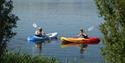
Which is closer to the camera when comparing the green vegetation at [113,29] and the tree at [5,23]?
the green vegetation at [113,29]

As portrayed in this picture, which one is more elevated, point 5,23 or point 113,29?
point 5,23

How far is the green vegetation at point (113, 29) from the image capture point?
8.22 metres

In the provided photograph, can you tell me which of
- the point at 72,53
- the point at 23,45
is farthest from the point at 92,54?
the point at 23,45

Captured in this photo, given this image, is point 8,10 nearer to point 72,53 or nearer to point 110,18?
point 110,18

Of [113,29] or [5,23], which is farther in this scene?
[5,23]

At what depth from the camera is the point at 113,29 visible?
27.5 feet

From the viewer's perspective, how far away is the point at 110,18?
8.40 m

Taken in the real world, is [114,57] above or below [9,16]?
below

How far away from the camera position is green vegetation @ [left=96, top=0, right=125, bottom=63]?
27.0 ft

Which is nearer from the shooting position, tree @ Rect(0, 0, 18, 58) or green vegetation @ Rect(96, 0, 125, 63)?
green vegetation @ Rect(96, 0, 125, 63)

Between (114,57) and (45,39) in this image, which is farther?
(45,39)

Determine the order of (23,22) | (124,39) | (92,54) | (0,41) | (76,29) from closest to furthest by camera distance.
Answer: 1. (124,39)
2. (0,41)
3. (92,54)
4. (76,29)
5. (23,22)

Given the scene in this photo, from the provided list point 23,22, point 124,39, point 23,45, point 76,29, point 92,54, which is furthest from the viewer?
point 23,22

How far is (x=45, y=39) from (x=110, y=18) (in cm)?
2660
